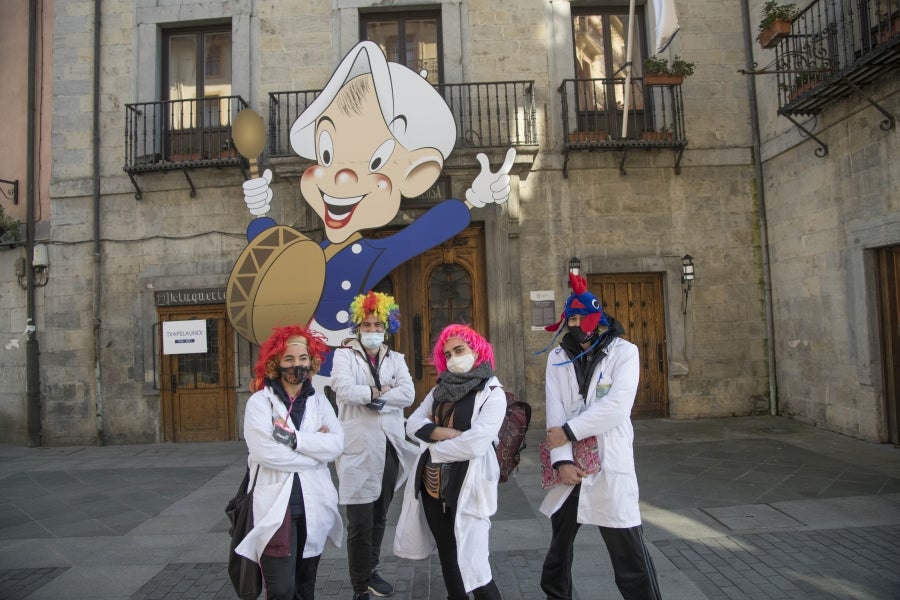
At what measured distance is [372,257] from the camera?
29.0 ft

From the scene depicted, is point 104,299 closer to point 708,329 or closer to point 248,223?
point 248,223

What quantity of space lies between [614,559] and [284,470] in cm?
187

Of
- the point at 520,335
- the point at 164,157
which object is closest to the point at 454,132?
the point at 520,335

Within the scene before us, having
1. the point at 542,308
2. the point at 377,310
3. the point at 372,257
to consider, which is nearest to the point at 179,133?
the point at 372,257

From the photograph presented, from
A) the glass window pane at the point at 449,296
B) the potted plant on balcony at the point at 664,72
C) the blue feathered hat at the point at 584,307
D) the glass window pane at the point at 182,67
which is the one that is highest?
the glass window pane at the point at 182,67

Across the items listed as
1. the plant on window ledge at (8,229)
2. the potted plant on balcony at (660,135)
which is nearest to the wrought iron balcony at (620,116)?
the potted plant on balcony at (660,135)

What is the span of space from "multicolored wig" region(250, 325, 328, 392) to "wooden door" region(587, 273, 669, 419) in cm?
697

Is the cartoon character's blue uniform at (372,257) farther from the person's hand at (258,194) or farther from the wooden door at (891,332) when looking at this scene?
the wooden door at (891,332)

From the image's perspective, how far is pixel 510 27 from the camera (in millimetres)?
9680

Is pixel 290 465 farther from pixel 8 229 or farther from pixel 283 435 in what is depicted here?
pixel 8 229

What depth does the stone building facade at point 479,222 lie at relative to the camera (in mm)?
9469

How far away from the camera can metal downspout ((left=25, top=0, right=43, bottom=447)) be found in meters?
9.51

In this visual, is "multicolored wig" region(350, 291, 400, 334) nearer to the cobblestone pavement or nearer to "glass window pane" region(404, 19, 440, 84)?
the cobblestone pavement

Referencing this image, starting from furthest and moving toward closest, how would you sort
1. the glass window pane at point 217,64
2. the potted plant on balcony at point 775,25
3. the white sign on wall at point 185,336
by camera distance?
1. the glass window pane at point 217,64
2. the white sign on wall at point 185,336
3. the potted plant on balcony at point 775,25
